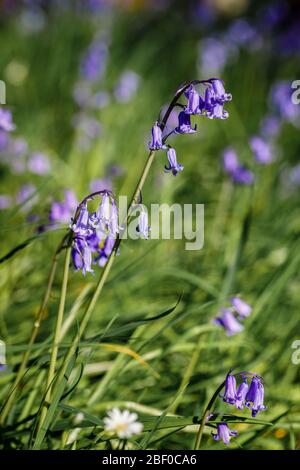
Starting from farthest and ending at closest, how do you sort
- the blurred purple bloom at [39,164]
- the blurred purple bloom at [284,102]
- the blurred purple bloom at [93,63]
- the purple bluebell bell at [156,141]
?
the blurred purple bloom at [93,63], the blurred purple bloom at [284,102], the blurred purple bloom at [39,164], the purple bluebell bell at [156,141]

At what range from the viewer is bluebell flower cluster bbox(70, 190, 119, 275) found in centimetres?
184

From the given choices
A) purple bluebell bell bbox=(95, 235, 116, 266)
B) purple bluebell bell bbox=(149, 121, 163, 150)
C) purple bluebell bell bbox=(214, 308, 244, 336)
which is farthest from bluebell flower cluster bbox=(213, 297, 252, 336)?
purple bluebell bell bbox=(149, 121, 163, 150)

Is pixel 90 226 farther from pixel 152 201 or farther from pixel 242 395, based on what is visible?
pixel 152 201

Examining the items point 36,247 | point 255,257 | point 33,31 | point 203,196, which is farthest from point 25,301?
point 33,31

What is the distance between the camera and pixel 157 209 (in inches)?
152

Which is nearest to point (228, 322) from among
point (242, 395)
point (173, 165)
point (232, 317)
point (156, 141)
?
point (232, 317)

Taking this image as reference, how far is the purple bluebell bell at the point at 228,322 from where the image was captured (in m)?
2.64

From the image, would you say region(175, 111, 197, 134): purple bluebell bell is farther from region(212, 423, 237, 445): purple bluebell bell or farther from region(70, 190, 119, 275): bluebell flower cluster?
region(212, 423, 237, 445): purple bluebell bell

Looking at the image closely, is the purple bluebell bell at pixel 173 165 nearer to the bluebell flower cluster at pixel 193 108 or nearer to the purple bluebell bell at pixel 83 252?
the bluebell flower cluster at pixel 193 108

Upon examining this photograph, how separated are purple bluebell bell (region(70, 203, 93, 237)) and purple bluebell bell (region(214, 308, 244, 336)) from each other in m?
1.02

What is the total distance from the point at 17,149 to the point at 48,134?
118cm

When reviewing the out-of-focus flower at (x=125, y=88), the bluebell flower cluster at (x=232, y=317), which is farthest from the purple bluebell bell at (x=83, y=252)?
the out-of-focus flower at (x=125, y=88)

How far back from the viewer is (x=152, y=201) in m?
4.06

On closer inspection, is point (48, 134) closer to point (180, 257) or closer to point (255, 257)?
point (180, 257)
